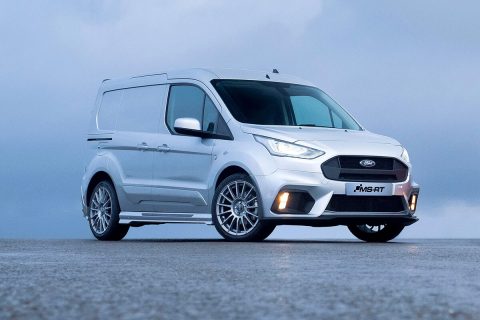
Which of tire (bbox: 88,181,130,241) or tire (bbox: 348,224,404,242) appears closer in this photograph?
tire (bbox: 348,224,404,242)

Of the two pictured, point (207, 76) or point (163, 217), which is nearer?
point (207, 76)

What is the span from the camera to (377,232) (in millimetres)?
13734

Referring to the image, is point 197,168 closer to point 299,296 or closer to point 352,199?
point 352,199

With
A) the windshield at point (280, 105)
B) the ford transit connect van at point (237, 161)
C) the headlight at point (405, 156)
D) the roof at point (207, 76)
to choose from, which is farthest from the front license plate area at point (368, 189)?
the roof at point (207, 76)

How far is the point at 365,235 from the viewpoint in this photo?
1387 cm

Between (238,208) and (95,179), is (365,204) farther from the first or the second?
(95,179)

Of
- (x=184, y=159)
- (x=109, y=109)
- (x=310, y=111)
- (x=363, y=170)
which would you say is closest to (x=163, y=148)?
(x=184, y=159)

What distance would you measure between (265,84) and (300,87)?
675 mm

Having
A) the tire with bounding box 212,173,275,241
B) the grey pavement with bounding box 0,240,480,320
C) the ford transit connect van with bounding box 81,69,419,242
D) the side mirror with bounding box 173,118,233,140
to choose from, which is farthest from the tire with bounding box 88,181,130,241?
the grey pavement with bounding box 0,240,480,320

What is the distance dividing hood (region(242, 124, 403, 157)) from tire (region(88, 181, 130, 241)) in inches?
111

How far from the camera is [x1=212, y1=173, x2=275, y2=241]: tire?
40.1 ft

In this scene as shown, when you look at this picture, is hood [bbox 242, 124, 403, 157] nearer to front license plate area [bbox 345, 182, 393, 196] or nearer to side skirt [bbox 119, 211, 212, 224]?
front license plate area [bbox 345, 182, 393, 196]

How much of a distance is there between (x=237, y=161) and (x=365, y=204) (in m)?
1.58

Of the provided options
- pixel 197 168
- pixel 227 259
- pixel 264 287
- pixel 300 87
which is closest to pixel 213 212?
pixel 197 168
